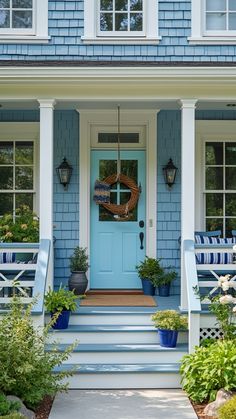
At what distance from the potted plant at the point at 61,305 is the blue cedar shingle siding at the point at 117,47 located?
11.6 feet

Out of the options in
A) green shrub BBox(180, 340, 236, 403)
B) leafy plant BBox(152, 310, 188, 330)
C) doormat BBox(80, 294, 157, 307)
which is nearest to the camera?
green shrub BBox(180, 340, 236, 403)

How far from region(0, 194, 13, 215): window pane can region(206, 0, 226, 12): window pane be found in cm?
405

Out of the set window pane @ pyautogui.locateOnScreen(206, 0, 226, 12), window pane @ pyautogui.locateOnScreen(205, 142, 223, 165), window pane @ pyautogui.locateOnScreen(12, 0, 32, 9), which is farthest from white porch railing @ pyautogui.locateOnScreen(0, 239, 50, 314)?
window pane @ pyautogui.locateOnScreen(206, 0, 226, 12)

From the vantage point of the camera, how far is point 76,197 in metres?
8.45

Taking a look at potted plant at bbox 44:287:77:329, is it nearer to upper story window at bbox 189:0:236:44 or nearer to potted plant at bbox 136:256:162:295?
potted plant at bbox 136:256:162:295

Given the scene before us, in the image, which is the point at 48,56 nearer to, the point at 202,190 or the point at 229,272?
the point at 202,190

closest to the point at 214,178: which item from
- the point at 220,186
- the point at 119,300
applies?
the point at 220,186

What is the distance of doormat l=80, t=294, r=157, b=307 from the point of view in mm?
7426

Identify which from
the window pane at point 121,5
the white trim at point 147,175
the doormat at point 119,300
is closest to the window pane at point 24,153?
the white trim at point 147,175

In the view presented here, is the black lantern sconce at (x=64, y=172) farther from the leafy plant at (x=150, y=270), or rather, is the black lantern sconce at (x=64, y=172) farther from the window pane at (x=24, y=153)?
the leafy plant at (x=150, y=270)

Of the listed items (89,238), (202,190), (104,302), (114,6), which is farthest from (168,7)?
(104,302)

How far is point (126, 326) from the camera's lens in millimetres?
6844

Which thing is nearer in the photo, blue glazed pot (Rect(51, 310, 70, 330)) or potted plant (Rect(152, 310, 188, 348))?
potted plant (Rect(152, 310, 188, 348))

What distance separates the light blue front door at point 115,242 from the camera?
8531 mm
